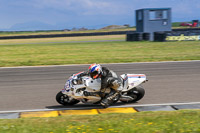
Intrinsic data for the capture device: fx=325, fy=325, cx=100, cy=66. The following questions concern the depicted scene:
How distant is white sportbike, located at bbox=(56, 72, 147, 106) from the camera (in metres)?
8.32

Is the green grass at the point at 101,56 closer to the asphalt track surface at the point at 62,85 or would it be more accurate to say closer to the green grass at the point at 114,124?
the asphalt track surface at the point at 62,85

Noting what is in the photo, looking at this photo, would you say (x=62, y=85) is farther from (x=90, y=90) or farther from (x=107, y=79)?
(x=107, y=79)

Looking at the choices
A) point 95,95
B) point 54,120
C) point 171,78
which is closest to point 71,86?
point 95,95

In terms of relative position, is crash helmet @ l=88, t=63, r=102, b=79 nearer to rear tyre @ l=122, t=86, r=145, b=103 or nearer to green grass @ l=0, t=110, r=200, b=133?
rear tyre @ l=122, t=86, r=145, b=103

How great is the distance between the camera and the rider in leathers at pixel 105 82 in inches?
322

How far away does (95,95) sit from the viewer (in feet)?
27.8

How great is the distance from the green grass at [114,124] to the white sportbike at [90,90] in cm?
133

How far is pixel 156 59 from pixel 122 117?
13.3m

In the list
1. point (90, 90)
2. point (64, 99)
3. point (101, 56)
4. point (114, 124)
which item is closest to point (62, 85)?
point (64, 99)

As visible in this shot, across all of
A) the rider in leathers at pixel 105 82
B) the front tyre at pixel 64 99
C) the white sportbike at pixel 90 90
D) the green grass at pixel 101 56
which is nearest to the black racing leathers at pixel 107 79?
the rider in leathers at pixel 105 82

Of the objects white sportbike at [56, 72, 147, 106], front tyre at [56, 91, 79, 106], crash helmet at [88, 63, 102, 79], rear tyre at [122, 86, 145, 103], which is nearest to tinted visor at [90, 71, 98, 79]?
crash helmet at [88, 63, 102, 79]

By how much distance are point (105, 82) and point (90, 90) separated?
1.47 ft

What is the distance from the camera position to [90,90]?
8406 millimetres

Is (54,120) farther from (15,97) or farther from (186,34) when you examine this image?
(186,34)
